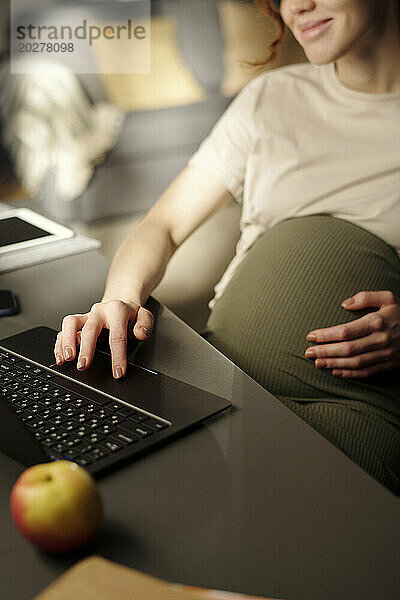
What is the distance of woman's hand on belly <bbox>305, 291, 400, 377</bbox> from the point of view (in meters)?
1.18

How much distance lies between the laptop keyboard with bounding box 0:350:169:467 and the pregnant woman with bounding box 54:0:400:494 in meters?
0.08

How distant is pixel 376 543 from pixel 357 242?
77cm

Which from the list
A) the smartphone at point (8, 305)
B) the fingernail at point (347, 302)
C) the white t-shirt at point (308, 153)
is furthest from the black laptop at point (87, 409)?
the white t-shirt at point (308, 153)

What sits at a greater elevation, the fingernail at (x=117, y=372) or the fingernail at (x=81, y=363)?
the fingernail at (x=81, y=363)

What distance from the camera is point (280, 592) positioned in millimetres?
582

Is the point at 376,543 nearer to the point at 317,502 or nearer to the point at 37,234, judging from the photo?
the point at 317,502

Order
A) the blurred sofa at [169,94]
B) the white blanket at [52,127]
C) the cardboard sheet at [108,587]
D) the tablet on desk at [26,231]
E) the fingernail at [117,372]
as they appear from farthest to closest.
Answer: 1. the blurred sofa at [169,94]
2. the white blanket at [52,127]
3. the tablet on desk at [26,231]
4. the fingernail at [117,372]
5. the cardboard sheet at [108,587]

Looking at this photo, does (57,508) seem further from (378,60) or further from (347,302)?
(378,60)

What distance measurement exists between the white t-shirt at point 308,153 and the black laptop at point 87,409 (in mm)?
642

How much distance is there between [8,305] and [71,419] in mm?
386

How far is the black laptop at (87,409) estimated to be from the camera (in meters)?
0.74

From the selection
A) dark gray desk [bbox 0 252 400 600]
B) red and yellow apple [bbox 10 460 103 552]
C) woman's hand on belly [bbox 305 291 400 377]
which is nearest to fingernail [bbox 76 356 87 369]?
dark gray desk [bbox 0 252 400 600]

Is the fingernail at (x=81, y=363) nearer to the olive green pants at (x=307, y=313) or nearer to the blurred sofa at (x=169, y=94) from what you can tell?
the olive green pants at (x=307, y=313)

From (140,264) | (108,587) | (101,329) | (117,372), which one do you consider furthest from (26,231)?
Answer: (108,587)
